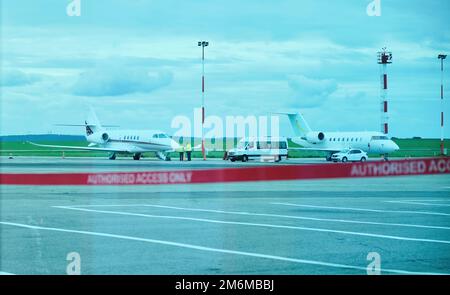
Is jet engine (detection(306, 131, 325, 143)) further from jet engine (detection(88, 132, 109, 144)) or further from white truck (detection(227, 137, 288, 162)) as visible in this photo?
jet engine (detection(88, 132, 109, 144))

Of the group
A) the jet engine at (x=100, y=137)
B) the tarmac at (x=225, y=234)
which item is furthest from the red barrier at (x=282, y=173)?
the jet engine at (x=100, y=137)

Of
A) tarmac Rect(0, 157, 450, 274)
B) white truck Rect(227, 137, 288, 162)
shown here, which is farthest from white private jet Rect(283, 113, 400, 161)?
tarmac Rect(0, 157, 450, 274)

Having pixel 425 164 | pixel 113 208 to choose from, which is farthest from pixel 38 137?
pixel 113 208

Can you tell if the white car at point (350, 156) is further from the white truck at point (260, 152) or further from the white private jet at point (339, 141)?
the white truck at point (260, 152)

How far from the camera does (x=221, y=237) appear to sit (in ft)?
37.9

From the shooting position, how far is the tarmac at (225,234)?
8.70 m

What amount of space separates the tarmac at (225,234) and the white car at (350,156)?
33.5m

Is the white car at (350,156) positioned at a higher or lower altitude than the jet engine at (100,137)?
lower

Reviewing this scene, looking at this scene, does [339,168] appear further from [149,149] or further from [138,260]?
[149,149]

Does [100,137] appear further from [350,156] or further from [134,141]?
[350,156]

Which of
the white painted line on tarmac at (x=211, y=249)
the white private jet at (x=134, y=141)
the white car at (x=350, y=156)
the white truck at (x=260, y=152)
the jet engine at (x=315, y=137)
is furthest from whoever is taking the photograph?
the jet engine at (x=315, y=137)

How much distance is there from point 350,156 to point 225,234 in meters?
44.0

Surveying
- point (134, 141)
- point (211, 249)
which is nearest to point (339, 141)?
point (134, 141)

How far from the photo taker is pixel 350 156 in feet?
180
